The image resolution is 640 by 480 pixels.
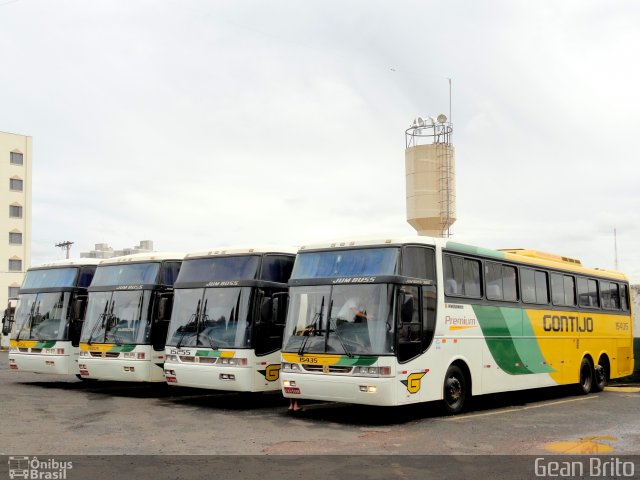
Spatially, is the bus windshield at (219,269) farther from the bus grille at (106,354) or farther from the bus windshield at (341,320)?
the bus grille at (106,354)

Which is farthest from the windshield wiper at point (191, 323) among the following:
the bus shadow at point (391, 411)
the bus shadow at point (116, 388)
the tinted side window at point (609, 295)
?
the tinted side window at point (609, 295)

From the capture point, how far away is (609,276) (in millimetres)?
21422

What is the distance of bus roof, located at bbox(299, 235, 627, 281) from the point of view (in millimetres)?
13328

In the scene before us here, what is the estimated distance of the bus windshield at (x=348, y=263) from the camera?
510 inches

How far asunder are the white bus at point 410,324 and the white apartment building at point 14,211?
69.0 m

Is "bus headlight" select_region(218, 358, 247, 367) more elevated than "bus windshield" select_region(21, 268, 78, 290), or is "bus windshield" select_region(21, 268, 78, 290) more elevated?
"bus windshield" select_region(21, 268, 78, 290)

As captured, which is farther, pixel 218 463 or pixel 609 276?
pixel 609 276

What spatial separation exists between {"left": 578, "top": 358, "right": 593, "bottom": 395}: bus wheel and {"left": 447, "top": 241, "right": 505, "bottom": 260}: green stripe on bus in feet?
17.6

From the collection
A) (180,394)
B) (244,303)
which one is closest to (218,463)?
(244,303)

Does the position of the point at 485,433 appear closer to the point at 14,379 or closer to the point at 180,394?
the point at 180,394

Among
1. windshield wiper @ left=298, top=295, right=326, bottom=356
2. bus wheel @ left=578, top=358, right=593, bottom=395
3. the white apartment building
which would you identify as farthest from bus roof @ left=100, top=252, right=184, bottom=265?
the white apartment building

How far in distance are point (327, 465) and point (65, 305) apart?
12202mm

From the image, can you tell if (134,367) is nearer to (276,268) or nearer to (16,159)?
(276,268)

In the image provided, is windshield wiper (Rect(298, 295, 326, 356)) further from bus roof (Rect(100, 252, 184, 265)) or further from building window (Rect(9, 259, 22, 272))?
building window (Rect(9, 259, 22, 272))
